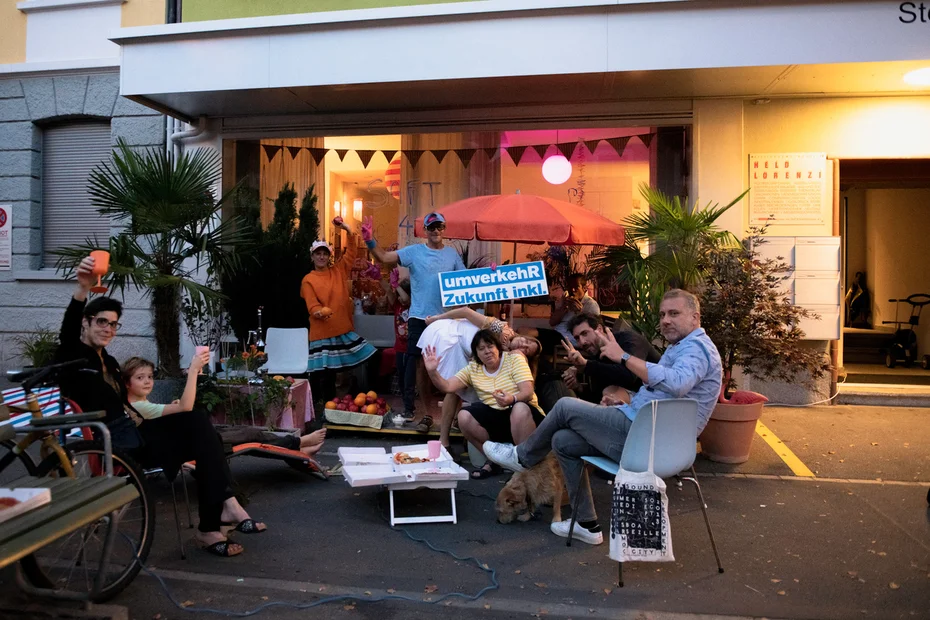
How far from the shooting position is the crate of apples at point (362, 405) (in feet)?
23.6

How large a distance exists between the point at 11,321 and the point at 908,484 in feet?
A: 36.0

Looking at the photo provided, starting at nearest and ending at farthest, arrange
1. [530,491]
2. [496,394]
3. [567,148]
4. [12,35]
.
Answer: [530,491]
[496,394]
[567,148]
[12,35]

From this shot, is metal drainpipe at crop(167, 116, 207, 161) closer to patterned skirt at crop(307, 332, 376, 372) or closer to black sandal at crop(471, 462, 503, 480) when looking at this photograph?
patterned skirt at crop(307, 332, 376, 372)

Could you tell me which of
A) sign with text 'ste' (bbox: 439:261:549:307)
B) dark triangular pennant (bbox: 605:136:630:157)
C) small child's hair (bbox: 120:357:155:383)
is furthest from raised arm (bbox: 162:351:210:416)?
dark triangular pennant (bbox: 605:136:630:157)

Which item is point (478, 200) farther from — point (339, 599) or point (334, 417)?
point (339, 599)

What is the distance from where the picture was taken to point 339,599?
375cm

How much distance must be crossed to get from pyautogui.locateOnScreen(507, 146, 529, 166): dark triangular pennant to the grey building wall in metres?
5.00

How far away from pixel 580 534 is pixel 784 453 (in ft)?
9.59

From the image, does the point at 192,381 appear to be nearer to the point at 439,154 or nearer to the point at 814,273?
the point at 439,154

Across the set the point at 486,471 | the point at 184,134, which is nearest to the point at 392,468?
the point at 486,471

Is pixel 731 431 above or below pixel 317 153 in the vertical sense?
below

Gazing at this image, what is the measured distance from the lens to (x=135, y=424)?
4.43 m

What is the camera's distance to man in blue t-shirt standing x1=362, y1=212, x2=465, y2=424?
7309mm

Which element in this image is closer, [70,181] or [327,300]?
[327,300]
